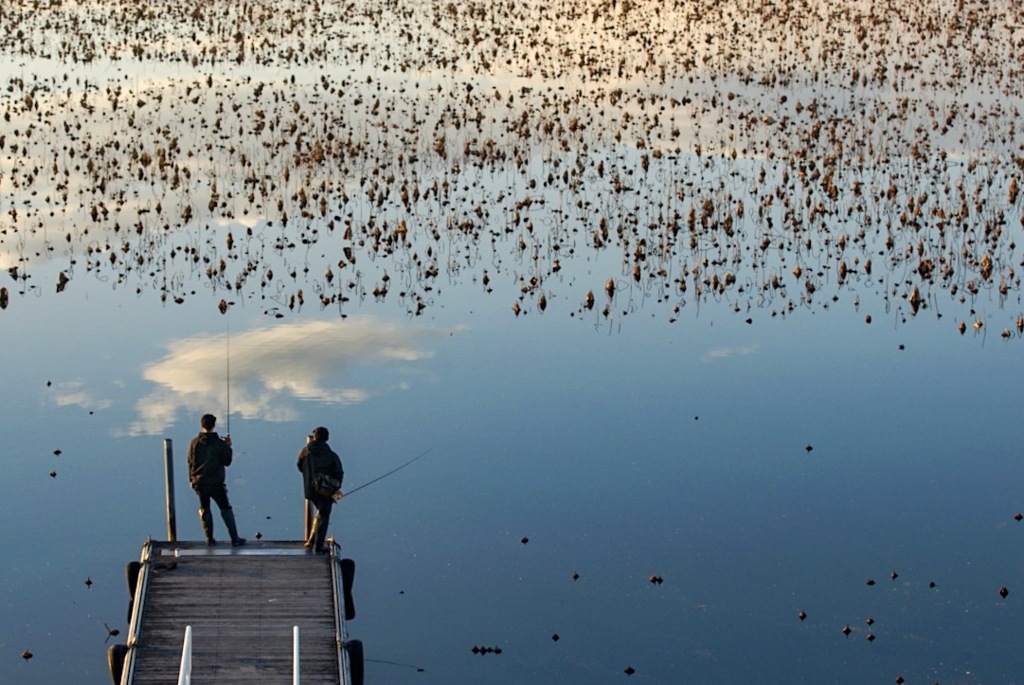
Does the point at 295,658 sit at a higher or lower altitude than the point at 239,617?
higher

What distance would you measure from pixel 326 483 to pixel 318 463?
27cm

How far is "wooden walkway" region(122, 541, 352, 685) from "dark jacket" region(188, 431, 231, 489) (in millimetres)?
1012

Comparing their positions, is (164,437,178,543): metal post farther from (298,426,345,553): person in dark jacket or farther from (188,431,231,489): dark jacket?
(298,426,345,553): person in dark jacket

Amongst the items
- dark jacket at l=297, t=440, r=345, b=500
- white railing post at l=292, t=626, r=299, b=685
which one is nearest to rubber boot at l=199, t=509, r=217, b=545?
dark jacket at l=297, t=440, r=345, b=500

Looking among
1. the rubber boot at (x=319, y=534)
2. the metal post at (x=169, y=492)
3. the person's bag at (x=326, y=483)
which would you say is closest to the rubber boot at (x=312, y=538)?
the rubber boot at (x=319, y=534)

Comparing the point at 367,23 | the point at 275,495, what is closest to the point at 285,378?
the point at 275,495

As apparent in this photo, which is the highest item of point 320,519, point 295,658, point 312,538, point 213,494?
point 213,494

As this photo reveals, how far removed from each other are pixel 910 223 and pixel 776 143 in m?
7.80

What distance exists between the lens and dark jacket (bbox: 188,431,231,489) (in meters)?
23.6

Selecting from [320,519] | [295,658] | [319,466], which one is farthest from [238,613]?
[295,658]

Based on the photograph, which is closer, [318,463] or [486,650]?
[318,463]

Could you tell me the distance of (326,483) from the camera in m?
23.4

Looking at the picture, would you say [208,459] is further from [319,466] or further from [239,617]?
[239,617]

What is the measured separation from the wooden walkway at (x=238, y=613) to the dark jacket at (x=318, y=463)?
3.58ft
